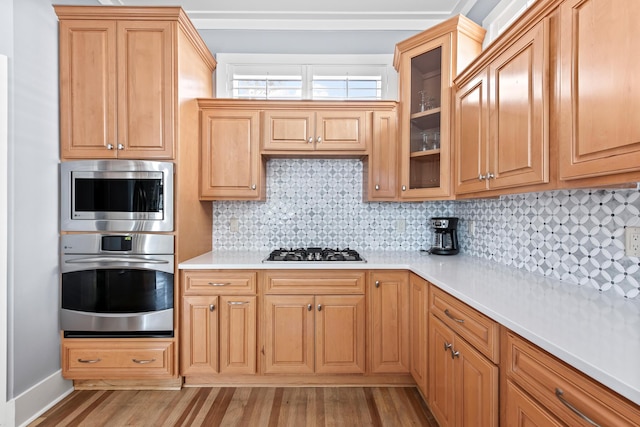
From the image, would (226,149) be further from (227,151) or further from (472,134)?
(472,134)

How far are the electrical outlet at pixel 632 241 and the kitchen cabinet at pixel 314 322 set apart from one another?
4.56 ft

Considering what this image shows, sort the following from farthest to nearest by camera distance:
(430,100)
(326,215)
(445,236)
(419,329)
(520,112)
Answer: (326,215), (445,236), (430,100), (419,329), (520,112)

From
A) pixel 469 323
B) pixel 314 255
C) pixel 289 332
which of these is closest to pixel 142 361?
pixel 289 332

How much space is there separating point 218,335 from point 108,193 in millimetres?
1249

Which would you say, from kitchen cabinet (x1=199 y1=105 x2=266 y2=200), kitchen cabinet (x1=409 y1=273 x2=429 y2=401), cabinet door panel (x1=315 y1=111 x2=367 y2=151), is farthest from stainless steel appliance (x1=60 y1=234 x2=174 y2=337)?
kitchen cabinet (x1=409 y1=273 x2=429 y2=401)

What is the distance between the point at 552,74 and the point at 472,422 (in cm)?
152

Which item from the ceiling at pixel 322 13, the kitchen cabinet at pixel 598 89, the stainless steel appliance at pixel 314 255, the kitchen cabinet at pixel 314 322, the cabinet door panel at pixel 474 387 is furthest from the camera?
the ceiling at pixel 322 13

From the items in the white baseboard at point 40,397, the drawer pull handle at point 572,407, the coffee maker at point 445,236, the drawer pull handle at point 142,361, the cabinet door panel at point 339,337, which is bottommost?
the white baseboard at point 40,397

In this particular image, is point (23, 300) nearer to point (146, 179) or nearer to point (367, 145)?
point (146, 179)

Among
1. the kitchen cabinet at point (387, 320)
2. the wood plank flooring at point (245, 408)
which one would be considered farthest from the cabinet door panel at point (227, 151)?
the wood plank flooring at point (245, 408)

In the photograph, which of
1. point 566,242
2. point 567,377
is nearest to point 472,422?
point 567,377

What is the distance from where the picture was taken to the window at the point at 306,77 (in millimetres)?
2850

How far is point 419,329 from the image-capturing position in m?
2.03

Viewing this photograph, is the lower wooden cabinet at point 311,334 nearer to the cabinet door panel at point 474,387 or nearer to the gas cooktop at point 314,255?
the gas cooktop at point 314,255
